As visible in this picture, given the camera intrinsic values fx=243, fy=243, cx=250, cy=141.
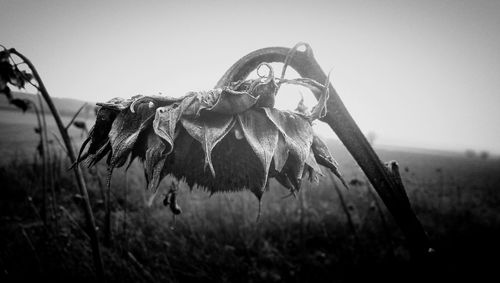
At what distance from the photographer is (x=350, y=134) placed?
77 cm

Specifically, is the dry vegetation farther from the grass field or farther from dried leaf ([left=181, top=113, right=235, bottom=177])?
dried leaf ([left=181, top=113, right=235, bottom=177])

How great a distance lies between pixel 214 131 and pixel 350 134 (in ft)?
1.53

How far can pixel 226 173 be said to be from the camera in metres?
0.65

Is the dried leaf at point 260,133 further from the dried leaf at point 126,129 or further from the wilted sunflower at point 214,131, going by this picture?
the dried leaf at point 126,129

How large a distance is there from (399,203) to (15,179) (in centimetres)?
692

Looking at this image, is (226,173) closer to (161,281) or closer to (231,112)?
(231,112)

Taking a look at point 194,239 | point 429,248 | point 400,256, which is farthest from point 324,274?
point 429,248

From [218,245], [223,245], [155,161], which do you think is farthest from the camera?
[223,245]

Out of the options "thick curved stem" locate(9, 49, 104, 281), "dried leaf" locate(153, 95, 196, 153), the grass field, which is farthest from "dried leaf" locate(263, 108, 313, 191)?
"thick curved stem" locate(9, 49, 104, 281)

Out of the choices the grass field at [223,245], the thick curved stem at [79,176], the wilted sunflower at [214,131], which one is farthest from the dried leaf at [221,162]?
the thick curved stem at [79,176]

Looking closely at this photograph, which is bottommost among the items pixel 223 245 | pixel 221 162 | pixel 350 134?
pixel 223 245

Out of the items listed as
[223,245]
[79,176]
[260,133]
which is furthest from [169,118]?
[223,245]

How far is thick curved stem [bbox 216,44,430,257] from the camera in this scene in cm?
72

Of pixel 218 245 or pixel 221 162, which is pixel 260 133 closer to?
pixel 221 162
